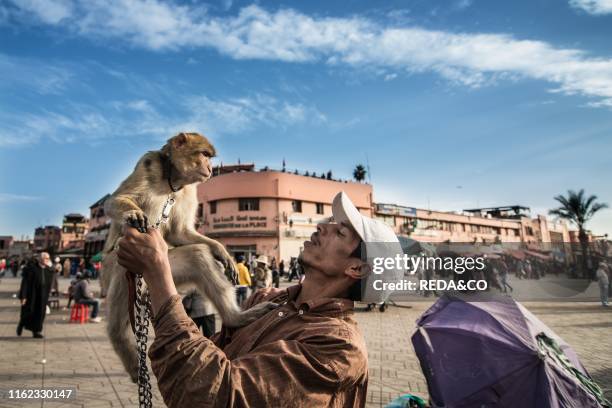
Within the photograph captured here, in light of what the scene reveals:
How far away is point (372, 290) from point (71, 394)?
485cm

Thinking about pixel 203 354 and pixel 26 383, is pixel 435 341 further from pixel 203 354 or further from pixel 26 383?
pixel 26 383

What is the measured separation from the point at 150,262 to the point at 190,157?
4.65 ft

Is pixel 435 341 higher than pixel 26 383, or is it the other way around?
pixel 435 341

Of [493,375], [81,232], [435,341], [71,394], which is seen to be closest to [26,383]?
[71,394]

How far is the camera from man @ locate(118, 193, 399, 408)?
1299 mm

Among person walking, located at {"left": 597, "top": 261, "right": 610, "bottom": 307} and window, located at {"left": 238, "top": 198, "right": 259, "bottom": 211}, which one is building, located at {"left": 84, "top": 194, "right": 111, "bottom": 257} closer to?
window, located at {"left": 238, "top": 198, "right": 259, "bottom": 211}

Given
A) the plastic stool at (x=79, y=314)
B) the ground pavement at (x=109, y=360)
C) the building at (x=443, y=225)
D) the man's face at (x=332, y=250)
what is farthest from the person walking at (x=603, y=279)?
the building at (x=443, y=225)

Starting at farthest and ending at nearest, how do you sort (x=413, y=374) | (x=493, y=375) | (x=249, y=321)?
(x=413, y=374) < (x=493, y=375) < (x=249, y=321)

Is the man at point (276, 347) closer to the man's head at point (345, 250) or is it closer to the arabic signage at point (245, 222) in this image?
the man's head at point (345, 250)

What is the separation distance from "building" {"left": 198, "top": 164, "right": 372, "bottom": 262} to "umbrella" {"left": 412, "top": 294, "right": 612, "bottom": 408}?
30.2 metres

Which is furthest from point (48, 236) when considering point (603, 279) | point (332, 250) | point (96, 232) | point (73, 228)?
point (332, 250)

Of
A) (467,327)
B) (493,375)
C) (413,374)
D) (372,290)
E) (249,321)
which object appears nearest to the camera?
(372,290)

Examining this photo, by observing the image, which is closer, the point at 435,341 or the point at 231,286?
the point at 231,286

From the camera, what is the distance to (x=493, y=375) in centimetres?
272
